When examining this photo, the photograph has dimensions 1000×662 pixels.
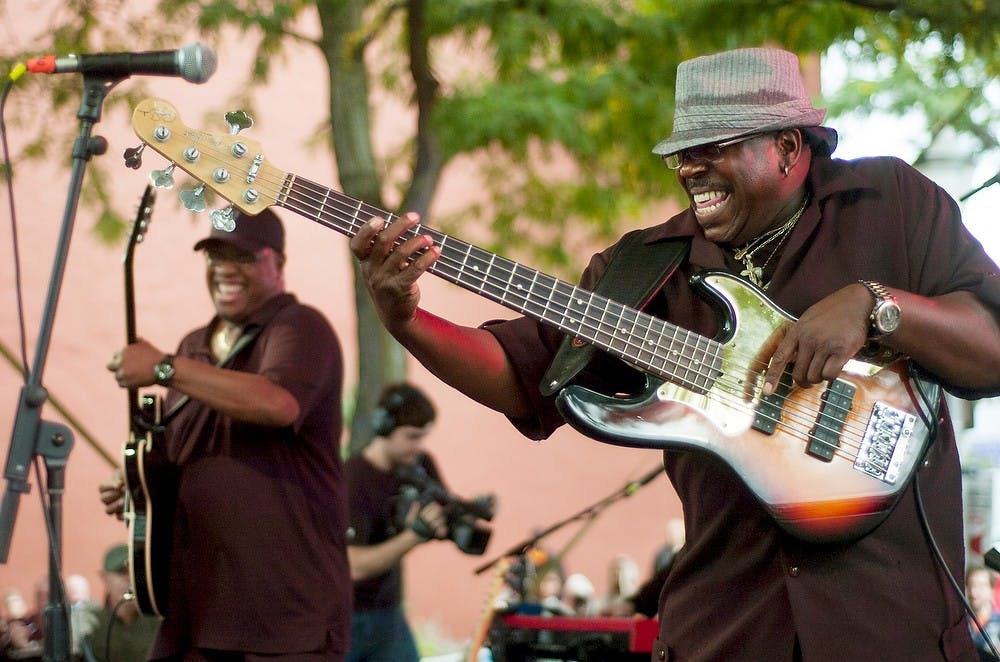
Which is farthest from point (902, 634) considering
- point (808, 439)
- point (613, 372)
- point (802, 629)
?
point (613, 372)

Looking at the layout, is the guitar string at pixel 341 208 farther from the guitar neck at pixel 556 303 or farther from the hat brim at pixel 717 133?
the hat brim at pixel 717 133

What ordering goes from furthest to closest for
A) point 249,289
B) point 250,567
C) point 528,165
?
point 528,165 → point 249,289 → point 250,567

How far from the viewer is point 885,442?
2824 millimetres

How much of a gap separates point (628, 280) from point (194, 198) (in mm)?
1055

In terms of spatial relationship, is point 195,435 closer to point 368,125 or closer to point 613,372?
point 613,372

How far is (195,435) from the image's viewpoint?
4.55 m

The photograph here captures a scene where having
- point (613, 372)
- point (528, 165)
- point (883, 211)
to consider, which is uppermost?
point (528, 165)

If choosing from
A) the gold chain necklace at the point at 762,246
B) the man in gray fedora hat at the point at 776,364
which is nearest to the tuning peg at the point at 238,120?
the man in gray fedora hat at the point at 776,364

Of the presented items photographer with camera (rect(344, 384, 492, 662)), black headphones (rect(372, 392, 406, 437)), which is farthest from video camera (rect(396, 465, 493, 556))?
black headphones (rect(372, 392, 406, 437))

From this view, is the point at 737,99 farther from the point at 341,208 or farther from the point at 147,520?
the point at 147,520

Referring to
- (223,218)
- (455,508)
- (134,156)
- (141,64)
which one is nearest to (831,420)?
(223,218)

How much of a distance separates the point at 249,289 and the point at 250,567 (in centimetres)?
102

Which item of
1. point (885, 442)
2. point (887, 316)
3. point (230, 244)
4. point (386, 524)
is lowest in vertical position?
point (386, 524)

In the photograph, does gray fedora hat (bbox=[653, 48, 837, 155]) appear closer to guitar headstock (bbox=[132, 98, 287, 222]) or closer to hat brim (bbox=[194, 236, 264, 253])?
guitar headstock (bbox=[132, 98, 287, 222])
